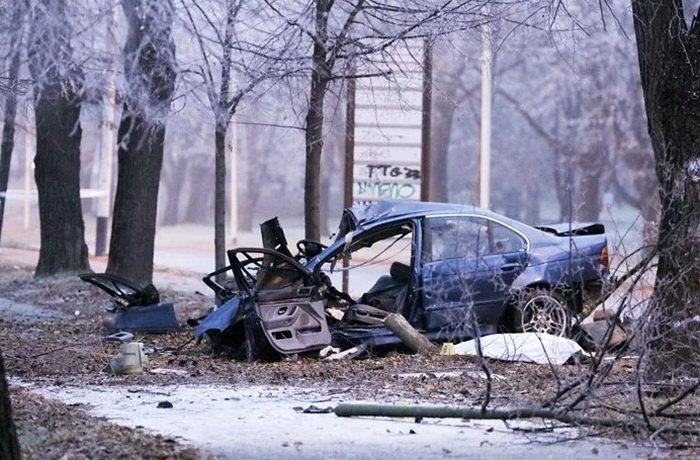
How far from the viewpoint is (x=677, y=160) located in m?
10.0

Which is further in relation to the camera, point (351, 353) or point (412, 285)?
point (412, 285)

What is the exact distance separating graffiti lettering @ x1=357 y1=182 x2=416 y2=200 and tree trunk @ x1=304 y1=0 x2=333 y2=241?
2.65 meters

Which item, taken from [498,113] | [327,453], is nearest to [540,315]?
[327,453]

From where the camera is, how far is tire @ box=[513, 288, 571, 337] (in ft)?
42.4

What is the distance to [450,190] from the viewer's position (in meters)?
54.0

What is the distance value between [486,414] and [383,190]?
10845mm

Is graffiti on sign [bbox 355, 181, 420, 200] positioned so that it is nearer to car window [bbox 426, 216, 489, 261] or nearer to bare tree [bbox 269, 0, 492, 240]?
bare tree [bbox 269, 0, 492, 240]

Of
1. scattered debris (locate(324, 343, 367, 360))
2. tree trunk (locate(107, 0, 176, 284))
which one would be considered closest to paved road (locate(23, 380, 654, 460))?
scattered debris (locate(324, 343, 367, 360))

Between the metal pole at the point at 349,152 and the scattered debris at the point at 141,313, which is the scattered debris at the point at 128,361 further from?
the metal pole at the point at 349,152

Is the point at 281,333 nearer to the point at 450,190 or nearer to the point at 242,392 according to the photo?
the point at 242,392

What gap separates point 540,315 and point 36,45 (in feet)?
30.4

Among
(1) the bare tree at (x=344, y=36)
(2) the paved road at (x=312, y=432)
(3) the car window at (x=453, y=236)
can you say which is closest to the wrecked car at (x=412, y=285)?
(3) the car window at (x=453, y=236)

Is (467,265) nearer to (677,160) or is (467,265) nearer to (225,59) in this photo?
(677,160)

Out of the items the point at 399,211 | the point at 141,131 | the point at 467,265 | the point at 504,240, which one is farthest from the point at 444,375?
the point at 141,131
